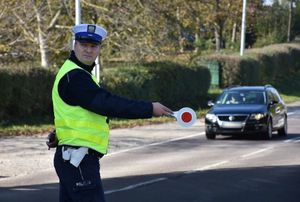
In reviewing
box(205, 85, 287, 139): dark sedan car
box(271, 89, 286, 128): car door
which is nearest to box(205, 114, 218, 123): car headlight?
box(205, 85, 287, 139): dark sedan car

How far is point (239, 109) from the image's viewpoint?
755 inches

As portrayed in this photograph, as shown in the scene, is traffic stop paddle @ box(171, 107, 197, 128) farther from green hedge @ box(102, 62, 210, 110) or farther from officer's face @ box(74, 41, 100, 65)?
green hedge @ box(102, 62, 210, 110)

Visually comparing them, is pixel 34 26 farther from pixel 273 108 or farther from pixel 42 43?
pixel 273 108

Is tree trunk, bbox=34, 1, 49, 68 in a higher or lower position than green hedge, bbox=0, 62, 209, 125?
higher

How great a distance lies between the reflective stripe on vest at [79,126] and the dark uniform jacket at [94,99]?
49mm

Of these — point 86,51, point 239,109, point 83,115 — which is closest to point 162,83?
point 239,109

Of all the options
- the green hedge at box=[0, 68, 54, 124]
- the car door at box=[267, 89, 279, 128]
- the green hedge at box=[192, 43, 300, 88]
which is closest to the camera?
the car door at box=[267, 89, 279, 128]

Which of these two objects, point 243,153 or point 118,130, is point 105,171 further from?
point 118,130

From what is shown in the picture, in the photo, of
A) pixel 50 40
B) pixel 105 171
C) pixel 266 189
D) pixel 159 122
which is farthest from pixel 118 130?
pixel 266 189

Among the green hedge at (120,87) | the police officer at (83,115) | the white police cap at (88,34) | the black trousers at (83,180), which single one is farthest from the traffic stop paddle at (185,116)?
the green hedge at (120,87)

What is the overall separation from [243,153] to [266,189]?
5239 mm

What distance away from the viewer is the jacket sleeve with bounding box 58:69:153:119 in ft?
14.9

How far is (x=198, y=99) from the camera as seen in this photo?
1296 inches

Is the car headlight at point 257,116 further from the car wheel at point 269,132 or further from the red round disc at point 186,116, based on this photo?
the red round disc at point 186,116
